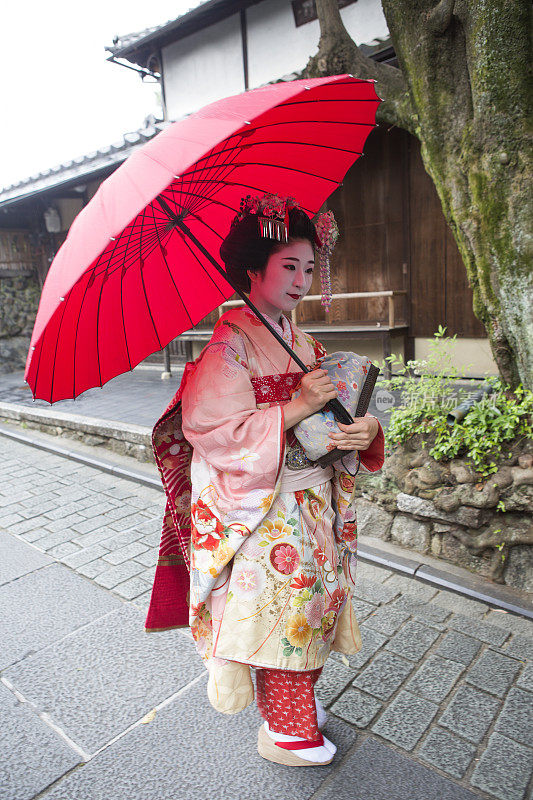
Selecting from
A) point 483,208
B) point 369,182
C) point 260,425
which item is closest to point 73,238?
point 260,425

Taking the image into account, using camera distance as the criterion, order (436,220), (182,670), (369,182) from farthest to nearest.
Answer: (369,182) → (436,220) → (182,670)

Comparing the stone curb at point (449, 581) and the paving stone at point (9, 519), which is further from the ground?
the stone curb at point (449, 581)

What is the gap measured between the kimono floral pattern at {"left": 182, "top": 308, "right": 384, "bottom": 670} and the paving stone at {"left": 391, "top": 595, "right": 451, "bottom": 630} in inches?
48.3

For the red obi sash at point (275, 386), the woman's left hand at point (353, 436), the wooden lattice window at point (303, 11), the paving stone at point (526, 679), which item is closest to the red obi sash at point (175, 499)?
the red obi sash at point (275, 386)

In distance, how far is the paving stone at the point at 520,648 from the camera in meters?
2.66

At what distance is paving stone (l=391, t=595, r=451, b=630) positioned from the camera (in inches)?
117

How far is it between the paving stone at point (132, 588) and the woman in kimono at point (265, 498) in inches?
58.0

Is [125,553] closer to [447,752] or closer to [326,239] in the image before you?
[447,752]

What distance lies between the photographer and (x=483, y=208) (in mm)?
3439

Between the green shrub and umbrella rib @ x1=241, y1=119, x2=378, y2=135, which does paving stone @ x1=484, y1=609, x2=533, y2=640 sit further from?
umbrella rib @ x1=241, y1=119, x2=378, y2=135

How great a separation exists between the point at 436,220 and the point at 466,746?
22.7ft

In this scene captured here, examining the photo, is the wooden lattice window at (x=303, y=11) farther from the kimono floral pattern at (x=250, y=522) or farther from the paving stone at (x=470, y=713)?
the paving stone at (x=470, y=713)

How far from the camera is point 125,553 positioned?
398 cm

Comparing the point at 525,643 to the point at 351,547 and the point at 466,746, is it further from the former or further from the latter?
the point at 351,547
